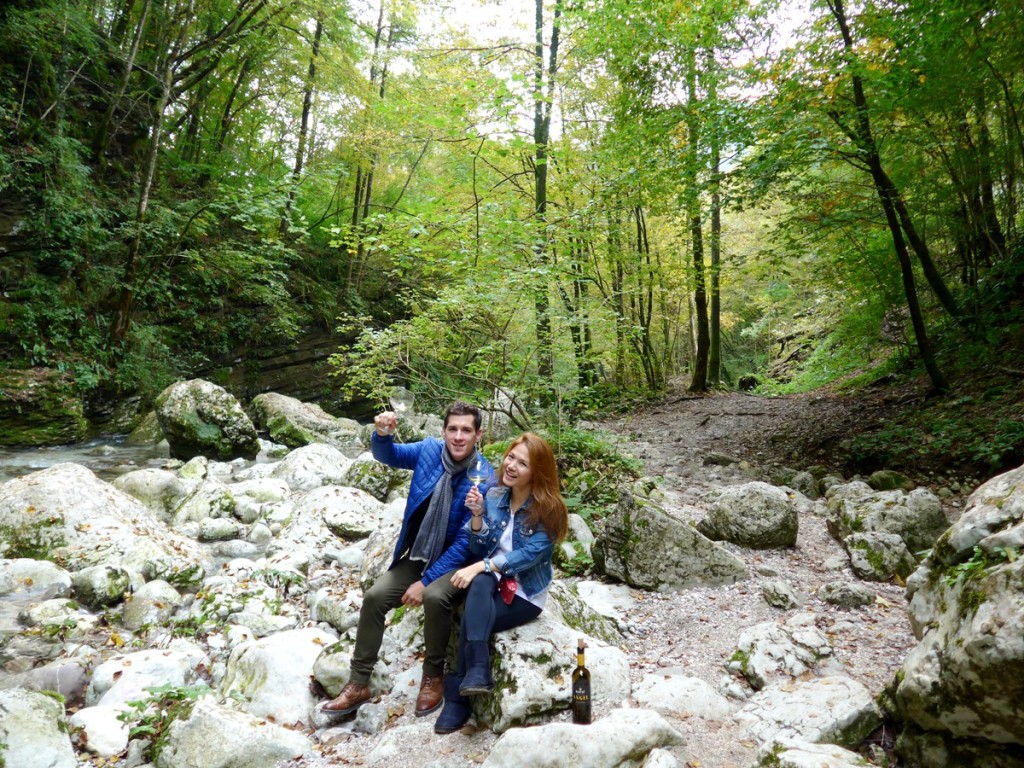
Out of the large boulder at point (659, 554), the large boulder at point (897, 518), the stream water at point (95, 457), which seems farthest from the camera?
the stream water at point (95, 457)

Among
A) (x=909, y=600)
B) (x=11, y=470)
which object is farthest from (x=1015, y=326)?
(x=11, y=470)

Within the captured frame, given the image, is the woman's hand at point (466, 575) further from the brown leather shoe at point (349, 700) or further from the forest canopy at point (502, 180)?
the forest canopy at point (502, 180)

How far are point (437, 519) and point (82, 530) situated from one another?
4.17 meters

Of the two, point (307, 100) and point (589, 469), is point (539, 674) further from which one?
point (307, 100)

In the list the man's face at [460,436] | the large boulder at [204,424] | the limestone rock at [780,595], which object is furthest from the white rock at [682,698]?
the large boulder at [204,424]

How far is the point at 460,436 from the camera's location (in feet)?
10.3

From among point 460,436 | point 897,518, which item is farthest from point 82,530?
point 897,518

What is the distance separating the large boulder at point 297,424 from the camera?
11.3 metres

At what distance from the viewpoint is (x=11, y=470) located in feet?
25.0

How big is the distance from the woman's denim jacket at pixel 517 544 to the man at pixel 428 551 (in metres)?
0.13

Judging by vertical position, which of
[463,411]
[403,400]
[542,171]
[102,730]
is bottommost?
[102,730]

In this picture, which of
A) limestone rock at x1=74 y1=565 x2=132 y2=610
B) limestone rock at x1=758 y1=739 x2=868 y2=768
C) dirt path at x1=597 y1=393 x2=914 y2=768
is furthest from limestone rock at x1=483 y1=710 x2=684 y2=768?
limestone rock at x1=74 y1=565 x2=132 y2=610

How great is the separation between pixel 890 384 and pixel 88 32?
55.8 ft

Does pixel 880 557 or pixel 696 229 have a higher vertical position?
pixel 696 229
